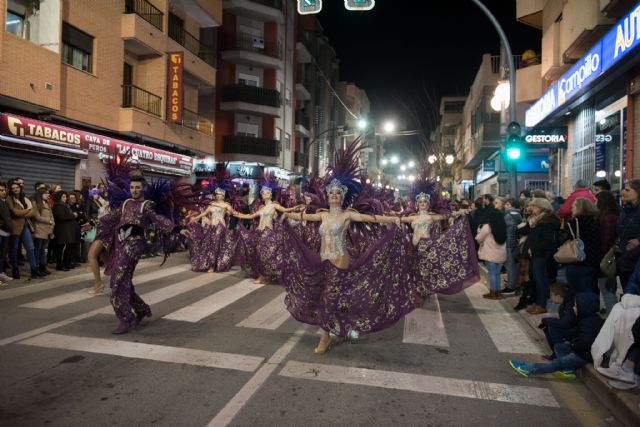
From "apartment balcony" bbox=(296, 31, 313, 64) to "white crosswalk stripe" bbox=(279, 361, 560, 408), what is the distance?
39577 mm

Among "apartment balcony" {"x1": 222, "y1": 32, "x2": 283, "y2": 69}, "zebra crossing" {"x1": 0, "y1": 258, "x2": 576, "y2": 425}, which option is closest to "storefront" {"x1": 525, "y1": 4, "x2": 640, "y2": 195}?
"zebra crossing" {"x1": 0, "y1": 258, "x2": 576, "y2": 425}

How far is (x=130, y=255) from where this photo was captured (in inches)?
253

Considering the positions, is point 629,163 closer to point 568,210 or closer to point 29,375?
point 568,210

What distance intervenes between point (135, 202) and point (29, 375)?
273cm

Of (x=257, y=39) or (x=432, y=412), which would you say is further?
(x=257, y=39)

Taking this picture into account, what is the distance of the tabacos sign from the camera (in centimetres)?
905

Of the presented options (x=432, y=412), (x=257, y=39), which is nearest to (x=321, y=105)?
(x=257, y=39)

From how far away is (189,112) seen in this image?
26.7 metres

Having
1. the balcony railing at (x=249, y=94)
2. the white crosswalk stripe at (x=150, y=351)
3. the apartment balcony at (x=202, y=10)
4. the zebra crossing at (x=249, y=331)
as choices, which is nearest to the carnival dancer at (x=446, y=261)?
the zebra crossing at (x=249, y=331)

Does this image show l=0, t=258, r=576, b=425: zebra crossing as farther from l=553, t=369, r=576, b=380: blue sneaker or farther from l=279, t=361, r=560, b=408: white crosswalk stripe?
l=553, t=369, r=576, b=380: blue sneaker

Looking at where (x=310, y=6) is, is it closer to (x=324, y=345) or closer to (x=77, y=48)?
(x=324, y=345)

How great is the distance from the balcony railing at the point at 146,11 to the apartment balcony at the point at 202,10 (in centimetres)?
230

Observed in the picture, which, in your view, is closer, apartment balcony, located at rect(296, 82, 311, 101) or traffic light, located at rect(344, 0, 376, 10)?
traffic light, located at rect(344, 0, 376, 10)

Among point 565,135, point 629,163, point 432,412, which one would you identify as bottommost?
point 432,412
